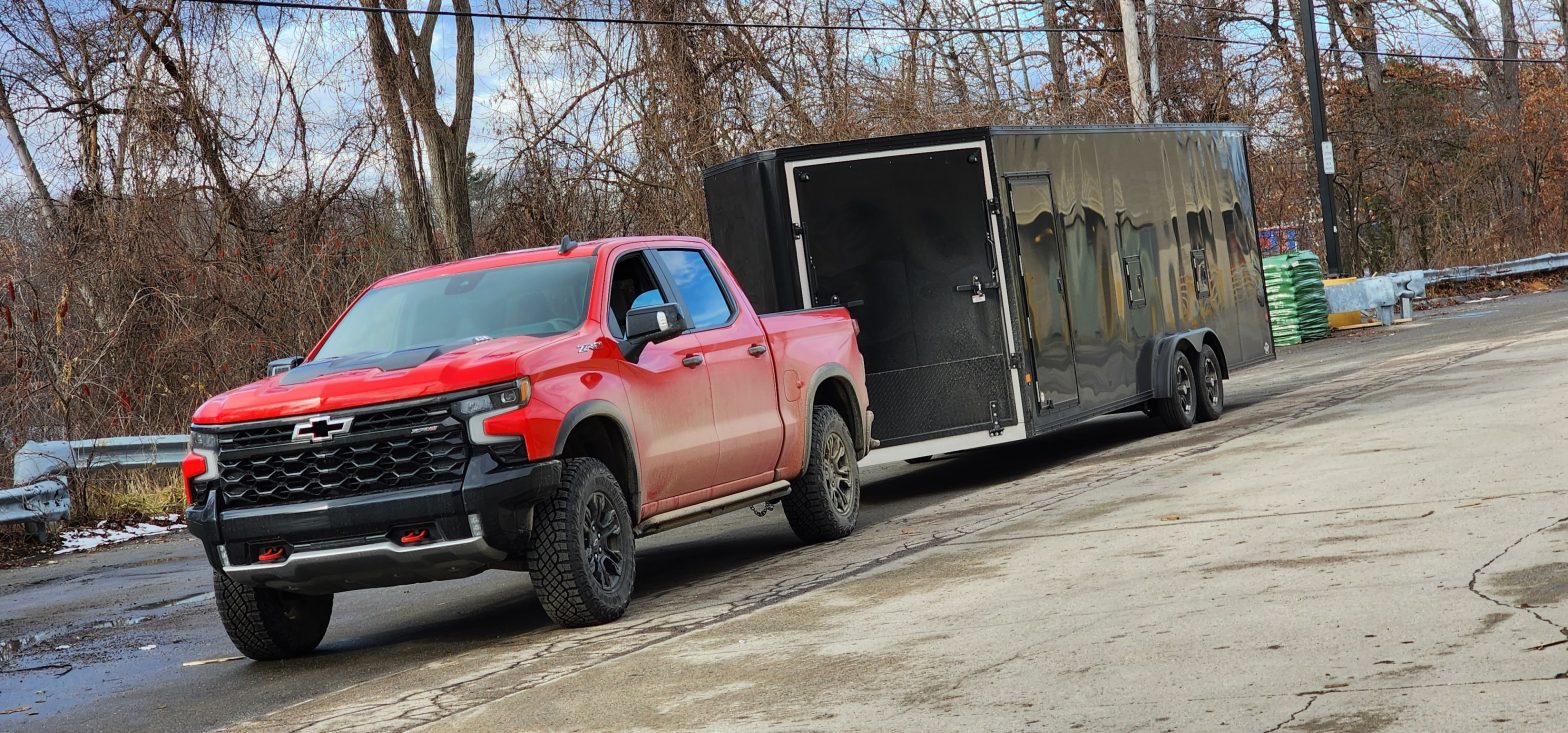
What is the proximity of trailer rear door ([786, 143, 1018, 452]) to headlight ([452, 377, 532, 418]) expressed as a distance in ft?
18.3

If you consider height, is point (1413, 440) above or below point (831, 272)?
below

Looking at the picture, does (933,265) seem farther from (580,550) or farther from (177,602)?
(177,602)

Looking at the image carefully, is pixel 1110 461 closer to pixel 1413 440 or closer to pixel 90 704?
pixel 1413 440

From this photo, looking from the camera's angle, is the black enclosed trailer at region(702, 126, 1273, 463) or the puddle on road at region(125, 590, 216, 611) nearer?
the puddle on road at region(125, 590, 216, 611)

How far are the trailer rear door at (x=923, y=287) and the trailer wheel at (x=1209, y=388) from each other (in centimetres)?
356

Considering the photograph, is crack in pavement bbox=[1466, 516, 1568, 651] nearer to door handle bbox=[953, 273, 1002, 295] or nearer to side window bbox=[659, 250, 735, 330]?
side window bbox=[659, 250, 735, 330]

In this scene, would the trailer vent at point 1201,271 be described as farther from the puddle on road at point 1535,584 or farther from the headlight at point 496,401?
the headlight at point 496,401

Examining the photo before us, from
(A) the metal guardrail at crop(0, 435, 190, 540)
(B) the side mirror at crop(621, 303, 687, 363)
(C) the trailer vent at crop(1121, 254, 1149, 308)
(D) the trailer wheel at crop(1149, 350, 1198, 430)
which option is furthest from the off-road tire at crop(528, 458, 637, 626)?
(D) the trailer wheel at crop(1149, 350, 1198, 430)

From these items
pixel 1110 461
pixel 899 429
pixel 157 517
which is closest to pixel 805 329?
pixel 899 429

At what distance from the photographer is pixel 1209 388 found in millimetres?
16422

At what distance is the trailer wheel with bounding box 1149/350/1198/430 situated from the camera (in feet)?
51.1

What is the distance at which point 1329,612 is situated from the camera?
6.52 meters

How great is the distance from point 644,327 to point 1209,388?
9.02 meters

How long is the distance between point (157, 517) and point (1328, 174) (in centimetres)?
2307
